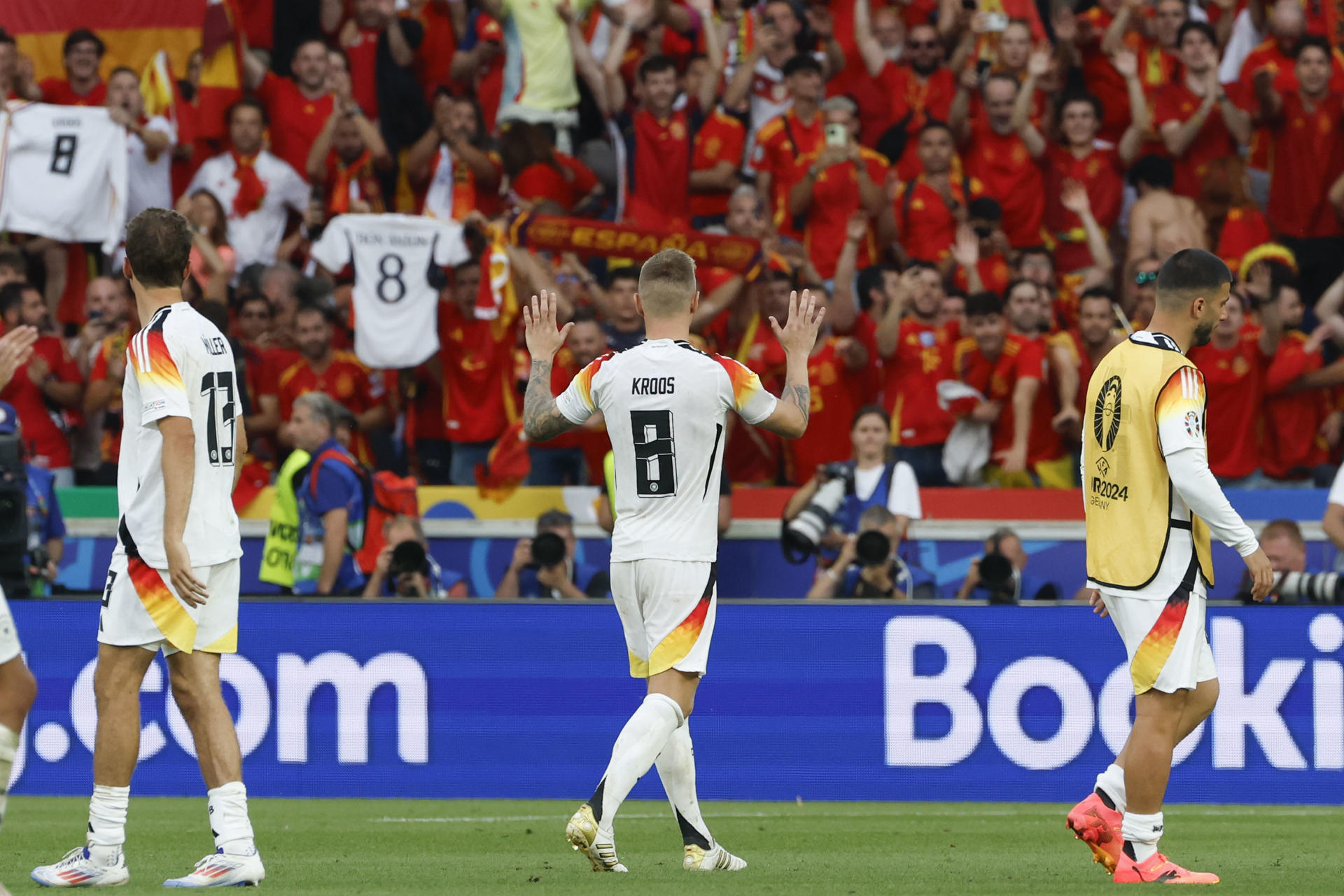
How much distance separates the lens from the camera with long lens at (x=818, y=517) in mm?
11992

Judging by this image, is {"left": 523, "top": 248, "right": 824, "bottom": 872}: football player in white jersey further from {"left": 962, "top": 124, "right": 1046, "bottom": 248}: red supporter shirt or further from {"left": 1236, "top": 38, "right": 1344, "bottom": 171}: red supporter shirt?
{"left": 1236, "top": 38, "right": 1344, "bottom": 171}: red supporter shirt

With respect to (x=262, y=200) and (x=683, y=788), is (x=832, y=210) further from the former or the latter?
(x=683, y=788)

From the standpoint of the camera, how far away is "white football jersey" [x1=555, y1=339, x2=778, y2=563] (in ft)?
22.0

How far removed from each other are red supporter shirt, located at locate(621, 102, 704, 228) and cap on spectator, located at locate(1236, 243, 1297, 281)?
173 inches

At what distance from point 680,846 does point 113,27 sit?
10032mm

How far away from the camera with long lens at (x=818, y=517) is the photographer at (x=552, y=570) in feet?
4.06

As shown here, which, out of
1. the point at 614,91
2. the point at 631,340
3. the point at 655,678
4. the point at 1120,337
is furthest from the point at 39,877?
the point at 614,91

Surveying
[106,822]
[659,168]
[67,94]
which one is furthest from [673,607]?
[67,94]

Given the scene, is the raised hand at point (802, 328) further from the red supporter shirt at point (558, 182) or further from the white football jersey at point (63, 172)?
the white football jersey at point (63, 172)

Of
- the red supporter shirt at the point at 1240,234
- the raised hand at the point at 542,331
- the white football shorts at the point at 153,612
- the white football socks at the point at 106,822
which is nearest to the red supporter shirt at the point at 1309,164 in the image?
the red supporter shirt at the point at 1240,234

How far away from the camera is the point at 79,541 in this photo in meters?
13.3

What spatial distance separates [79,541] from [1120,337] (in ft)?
25.2

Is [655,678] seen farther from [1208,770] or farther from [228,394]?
[1208,770]

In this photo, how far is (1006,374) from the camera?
1349 centimetres
